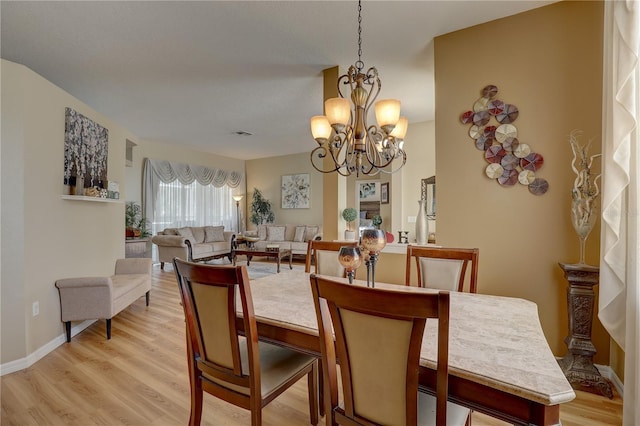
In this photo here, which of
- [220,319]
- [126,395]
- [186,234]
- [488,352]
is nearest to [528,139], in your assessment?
[488,352]

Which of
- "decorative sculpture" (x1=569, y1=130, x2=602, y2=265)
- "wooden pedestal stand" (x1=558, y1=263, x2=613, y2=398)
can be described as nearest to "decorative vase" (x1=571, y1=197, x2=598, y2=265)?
"decorative sculpture" (x1=569, y1=130, x2=602, y2=265)

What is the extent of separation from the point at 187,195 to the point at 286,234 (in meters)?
2.71

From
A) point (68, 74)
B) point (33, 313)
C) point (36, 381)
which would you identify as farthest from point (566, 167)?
point (68, 74)

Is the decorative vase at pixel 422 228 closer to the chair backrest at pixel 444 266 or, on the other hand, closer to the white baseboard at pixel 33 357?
the chair backrest at pixel 444 266

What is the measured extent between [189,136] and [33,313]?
463cm

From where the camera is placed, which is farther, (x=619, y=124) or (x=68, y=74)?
(x=68, y=74)

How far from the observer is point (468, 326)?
1223 mm

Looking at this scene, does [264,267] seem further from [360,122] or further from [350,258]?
[350,258]

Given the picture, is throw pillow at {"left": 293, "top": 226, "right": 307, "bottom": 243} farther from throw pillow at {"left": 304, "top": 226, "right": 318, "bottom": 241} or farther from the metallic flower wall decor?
the metallic flower wall decor

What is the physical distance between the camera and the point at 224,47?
9.50 ft

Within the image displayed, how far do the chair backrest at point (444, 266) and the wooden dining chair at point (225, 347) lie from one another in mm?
989

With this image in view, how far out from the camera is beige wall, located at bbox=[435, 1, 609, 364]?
7.36 feet

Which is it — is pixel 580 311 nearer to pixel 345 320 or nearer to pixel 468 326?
pixel 468 326

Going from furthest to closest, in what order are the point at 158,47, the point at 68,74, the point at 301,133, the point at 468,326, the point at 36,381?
1. the point at 301,133
2. the point at 68,74
3. the point at 158,47
4. the point at 36,381
5. the point at 468,326
